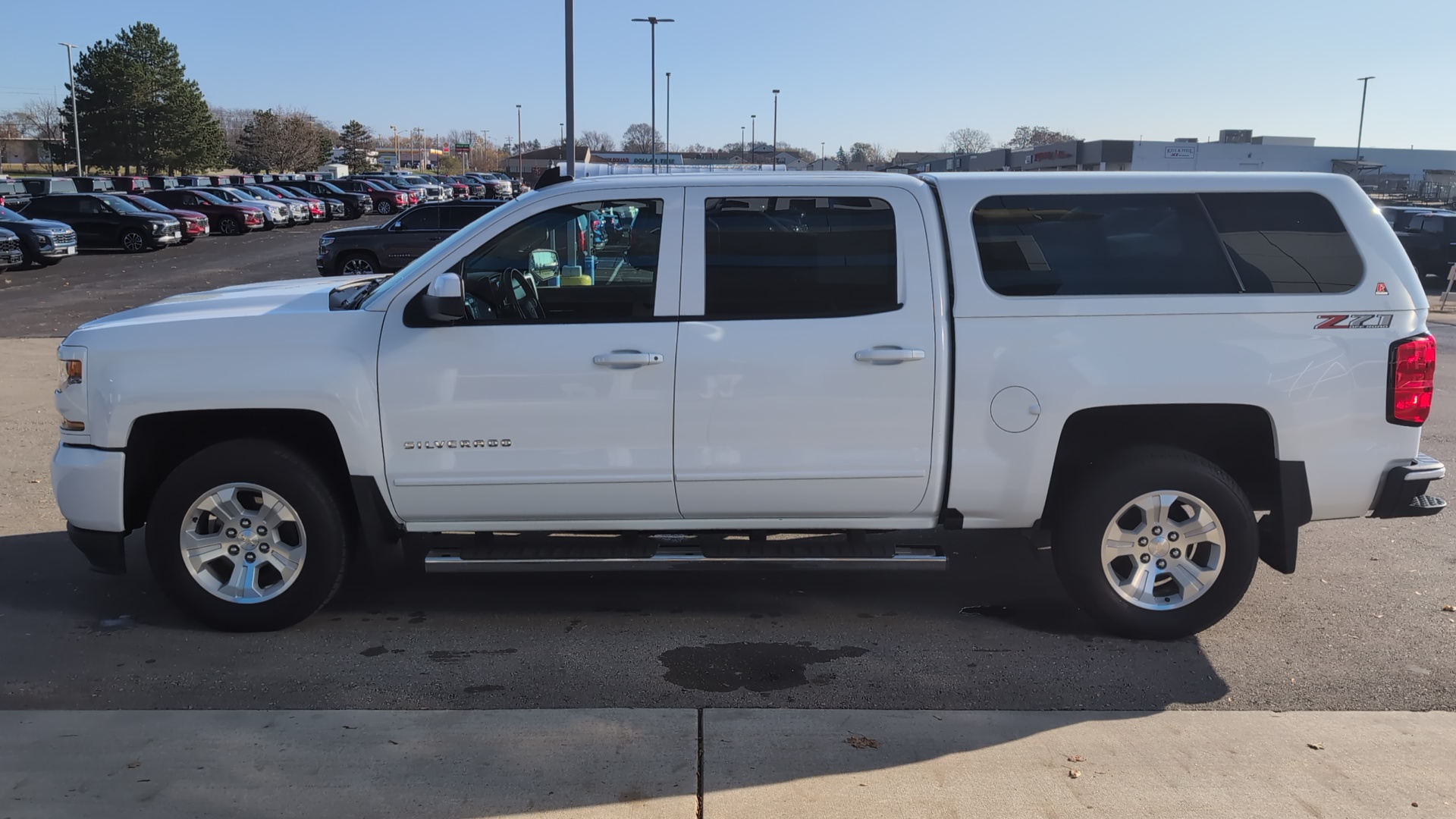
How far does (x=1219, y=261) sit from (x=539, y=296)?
2872mm

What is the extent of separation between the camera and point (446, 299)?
14.9 ft

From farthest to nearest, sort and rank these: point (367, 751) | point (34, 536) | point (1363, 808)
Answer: point (34, 536) → point (367, 751) → point (1363, 808)

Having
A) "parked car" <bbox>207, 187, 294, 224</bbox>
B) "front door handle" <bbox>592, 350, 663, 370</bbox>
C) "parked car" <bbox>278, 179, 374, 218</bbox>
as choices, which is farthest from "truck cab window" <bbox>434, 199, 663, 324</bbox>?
"parked car" <bbox>278, 179, 374, 218</bbox>

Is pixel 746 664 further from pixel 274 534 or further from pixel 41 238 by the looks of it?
pixel 41 238

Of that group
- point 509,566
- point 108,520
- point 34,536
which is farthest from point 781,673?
point 34,536

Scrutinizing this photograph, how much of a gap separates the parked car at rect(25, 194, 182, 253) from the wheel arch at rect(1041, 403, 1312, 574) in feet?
97.6

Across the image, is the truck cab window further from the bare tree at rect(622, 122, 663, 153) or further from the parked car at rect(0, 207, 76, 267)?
the bare tree at rect(622, 122, 663, 153)

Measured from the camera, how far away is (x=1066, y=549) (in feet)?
15.6

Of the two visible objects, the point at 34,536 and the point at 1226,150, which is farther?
the point at 1226,150

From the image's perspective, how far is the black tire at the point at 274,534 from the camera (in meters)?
4.68

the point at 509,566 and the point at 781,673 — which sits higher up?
the point at 509,566

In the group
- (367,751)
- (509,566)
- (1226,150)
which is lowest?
(367,751)

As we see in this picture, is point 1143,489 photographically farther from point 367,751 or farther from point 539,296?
point 367,751

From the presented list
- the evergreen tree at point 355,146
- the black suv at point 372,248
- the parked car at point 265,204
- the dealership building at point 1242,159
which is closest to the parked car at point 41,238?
the black suv at point 372,248
